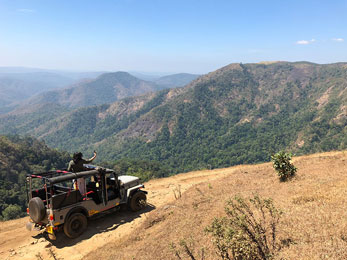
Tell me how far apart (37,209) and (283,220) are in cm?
913

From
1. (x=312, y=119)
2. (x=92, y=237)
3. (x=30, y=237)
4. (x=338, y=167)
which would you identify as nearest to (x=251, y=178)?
(x=338, y=167)

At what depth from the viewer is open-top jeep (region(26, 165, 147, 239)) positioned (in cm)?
910

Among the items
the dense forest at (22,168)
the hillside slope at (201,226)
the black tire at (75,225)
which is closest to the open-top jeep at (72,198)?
the black tire at (75,225)

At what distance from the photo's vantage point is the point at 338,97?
138000 mm

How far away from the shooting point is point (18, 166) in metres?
75.3

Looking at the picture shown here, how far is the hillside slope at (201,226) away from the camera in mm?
6075

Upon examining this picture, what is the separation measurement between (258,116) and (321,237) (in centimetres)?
17646

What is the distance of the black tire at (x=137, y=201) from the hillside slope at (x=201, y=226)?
1.36 ft

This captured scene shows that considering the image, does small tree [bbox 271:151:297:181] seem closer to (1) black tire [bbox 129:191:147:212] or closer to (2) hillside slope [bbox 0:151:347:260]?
(2) hillside slope [bbox 0:151:347:260]

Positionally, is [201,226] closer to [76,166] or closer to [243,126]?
[76,166]

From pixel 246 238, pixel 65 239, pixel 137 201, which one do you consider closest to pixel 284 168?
pixel 246 238

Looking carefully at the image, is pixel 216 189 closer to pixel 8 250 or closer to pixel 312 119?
pixel 8 250

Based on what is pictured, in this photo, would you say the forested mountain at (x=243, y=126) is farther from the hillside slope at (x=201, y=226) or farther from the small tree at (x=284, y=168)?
the hillside slope at (x=201, y=226)

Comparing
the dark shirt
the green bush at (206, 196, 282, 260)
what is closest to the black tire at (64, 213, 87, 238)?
the dark shirt
